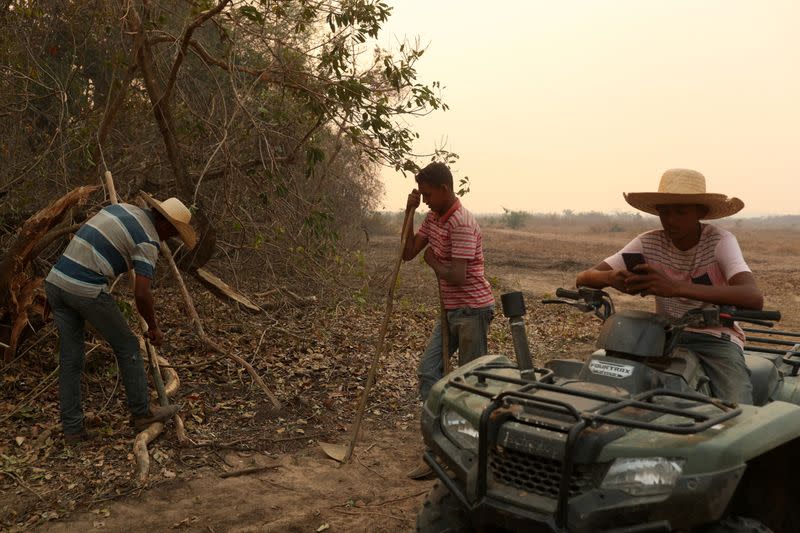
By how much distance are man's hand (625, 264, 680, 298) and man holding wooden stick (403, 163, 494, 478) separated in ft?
5.74

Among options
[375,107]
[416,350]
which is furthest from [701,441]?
[416,350]

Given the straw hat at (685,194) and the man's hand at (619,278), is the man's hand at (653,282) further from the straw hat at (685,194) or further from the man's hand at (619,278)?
the straw hat at (685,194)

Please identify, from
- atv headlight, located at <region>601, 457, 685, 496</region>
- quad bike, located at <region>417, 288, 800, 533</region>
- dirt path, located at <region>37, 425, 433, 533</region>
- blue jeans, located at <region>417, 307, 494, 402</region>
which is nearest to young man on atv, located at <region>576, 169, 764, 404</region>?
quad bike, located at <region>417, 288, 800, 533</region>

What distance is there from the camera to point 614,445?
2670 mm

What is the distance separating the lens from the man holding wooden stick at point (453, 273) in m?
5.22

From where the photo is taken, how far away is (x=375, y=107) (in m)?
7.76

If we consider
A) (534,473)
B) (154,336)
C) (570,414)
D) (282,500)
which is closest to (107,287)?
(154,336)

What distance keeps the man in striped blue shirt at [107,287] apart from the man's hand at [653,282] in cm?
351

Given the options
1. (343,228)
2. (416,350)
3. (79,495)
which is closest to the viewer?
(79,495)

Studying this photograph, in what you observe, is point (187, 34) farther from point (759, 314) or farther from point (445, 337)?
point (759, 314)

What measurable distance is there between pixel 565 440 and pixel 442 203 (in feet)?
9.28

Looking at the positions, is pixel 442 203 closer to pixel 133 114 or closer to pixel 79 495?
pixel 79 495

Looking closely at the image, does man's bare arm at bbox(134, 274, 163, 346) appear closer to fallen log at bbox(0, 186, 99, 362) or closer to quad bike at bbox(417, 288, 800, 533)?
fallen log at bbox(0, 186, 99, 362)

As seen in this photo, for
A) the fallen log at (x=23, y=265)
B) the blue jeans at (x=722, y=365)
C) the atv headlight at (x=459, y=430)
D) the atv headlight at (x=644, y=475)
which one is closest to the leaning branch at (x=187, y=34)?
the fallen log at (x=23, y=265)
